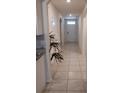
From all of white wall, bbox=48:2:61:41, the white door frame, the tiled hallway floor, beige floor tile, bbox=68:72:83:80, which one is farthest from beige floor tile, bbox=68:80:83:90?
white wall, bbox=48:2:61:41

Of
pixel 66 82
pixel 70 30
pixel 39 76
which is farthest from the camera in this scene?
pixel 70 30

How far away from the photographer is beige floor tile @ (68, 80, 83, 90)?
330cm

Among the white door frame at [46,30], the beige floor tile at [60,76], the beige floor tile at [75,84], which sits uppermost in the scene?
the white door frame at [46,30]

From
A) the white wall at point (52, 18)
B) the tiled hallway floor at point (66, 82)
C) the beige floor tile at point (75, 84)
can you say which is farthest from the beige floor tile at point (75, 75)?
the white wall at point (52, 18)

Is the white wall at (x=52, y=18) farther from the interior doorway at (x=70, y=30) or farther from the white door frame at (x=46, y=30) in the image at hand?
the interior doorway at (x=70, y=30)

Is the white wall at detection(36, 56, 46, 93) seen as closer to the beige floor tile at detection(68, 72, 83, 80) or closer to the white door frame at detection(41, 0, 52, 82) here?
the white door frame at detection(41, 0, 52, 82)

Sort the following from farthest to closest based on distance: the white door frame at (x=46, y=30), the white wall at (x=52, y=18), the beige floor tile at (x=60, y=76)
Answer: the white wall at (x=52, y=18) < the beige floor tile at (x=60, y=76) < the white door frame at (x=46, y=30)

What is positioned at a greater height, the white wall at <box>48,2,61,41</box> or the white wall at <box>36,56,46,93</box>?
the white wall at <box>48,2,61,41</box>

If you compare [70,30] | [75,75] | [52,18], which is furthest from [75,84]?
[70,30]

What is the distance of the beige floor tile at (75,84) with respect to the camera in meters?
3.30

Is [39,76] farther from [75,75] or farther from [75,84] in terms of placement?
[75,75]

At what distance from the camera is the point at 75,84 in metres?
3.52
